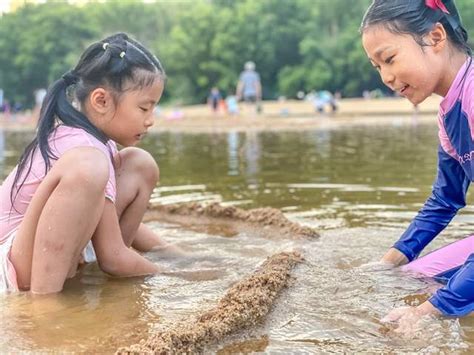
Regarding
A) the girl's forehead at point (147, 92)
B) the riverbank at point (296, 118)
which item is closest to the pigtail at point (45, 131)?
the girl's forehead at point (147, 92)

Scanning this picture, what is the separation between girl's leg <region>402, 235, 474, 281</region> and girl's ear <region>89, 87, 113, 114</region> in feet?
4.70

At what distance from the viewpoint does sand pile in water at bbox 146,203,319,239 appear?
3.57m

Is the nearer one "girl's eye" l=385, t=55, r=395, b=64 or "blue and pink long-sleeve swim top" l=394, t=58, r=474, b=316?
"blue and pink long-sleeve swim top" l=394, t=58, r=474, b=316

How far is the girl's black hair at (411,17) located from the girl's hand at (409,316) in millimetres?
909

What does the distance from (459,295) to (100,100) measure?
153 centimetres

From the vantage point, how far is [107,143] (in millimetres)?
2717

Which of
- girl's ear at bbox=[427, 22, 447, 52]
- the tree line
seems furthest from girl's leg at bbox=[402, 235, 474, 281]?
the tree line

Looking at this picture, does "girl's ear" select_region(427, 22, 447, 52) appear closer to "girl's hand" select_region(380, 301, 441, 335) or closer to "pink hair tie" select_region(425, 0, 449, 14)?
"pink hair tie" select_region(425, 0, 449, 14)

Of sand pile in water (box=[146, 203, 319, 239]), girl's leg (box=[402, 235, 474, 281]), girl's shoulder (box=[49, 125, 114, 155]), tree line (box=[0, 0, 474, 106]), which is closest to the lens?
girl's shoulder (box=[49, 125, 114, 155])

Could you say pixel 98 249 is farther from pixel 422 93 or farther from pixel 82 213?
pixel 422 93

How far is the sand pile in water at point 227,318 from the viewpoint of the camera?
1.81 m

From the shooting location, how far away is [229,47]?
126 ft

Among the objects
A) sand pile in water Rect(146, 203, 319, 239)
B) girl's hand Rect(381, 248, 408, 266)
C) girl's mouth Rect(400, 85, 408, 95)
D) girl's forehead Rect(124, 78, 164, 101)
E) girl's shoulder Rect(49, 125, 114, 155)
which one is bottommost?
sand pile in water Rect(146, 203, 319, 239)

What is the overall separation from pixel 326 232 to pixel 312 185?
1886 mm
